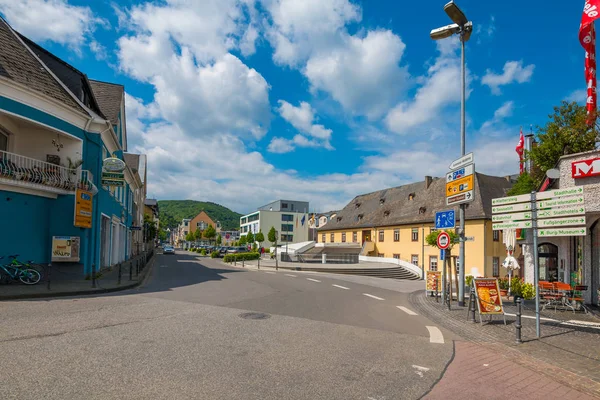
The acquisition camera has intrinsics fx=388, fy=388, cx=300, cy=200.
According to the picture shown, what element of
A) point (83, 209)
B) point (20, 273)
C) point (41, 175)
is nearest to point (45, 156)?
point (41, 175)

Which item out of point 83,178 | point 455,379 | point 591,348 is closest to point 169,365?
point 455,379

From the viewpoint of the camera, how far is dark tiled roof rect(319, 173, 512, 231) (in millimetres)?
39625

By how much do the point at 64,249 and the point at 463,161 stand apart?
51.8ft

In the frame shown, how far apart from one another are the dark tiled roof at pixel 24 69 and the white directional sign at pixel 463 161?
15410 mm

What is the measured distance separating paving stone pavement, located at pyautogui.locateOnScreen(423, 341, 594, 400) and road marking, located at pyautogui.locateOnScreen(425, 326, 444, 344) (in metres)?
1.16

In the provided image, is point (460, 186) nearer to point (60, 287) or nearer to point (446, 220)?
point (446, 220)

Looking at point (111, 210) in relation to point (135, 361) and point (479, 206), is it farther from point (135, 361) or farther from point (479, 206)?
point (479, 206)

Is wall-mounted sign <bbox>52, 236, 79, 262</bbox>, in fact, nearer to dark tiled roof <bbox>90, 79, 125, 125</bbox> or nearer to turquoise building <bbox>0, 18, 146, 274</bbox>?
turquoise building <bbox>0, 18, 146, 274</bbox>

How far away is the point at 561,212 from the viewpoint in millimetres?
8188

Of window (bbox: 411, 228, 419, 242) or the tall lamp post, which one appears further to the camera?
window (bbox: 411, 228, 419, 242)

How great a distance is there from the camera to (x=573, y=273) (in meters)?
13.1

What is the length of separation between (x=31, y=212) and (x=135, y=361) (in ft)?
43.1


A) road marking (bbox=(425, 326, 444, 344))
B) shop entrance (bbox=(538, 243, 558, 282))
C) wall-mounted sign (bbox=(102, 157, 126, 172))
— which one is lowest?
road marking (bbox=(425, 326, 444, 344))

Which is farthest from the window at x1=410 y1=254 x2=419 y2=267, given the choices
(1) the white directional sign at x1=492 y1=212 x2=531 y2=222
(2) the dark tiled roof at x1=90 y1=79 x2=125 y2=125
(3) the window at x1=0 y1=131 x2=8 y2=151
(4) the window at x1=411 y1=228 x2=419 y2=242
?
(3) the window at x1=0 y1=131 x2=8 y2=151
